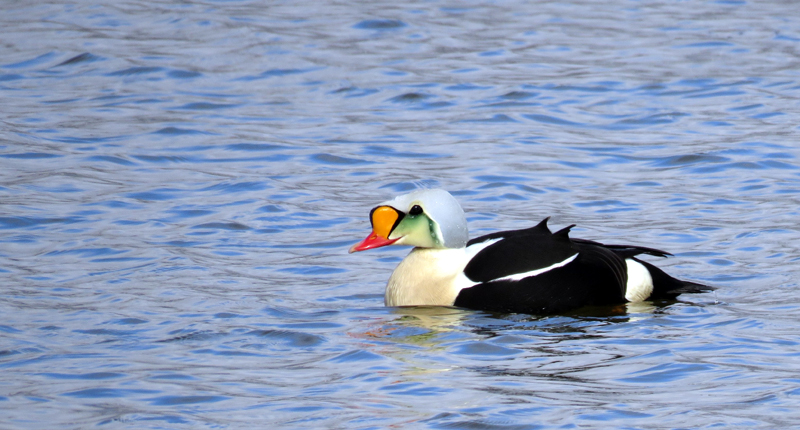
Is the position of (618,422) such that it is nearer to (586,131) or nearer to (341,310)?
(341,310)

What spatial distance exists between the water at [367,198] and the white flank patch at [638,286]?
134 millimetres

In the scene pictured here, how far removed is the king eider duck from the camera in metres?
6.45

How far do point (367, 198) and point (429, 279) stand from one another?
101 inches

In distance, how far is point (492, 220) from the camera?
28.1 feet

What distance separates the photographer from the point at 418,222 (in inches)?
264

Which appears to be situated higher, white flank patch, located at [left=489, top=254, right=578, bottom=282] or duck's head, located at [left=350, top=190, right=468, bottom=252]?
duck's head, located at [left=350, top=190, right=468, bottom=252]

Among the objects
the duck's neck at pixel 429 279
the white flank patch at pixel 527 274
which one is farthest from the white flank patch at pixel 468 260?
the white flank patch at pixel 527 274

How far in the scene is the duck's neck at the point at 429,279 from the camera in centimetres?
658

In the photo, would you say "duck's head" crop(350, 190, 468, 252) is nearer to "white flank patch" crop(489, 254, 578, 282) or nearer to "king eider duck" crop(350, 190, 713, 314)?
"king eider duck" crop(350, 190, 713, 314)

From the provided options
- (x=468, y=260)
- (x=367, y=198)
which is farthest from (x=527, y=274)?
(x=367, y=198)

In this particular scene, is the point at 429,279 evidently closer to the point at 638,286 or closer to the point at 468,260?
the point at 468,260

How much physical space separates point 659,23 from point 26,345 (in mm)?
10847

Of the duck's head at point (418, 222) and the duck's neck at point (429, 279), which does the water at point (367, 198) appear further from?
the duck's head at point (418, 222)

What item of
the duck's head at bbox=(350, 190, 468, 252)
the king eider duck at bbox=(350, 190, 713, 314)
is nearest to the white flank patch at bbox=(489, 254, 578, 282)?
the king eider duck at bbox=(350, 190, 713, 314)
